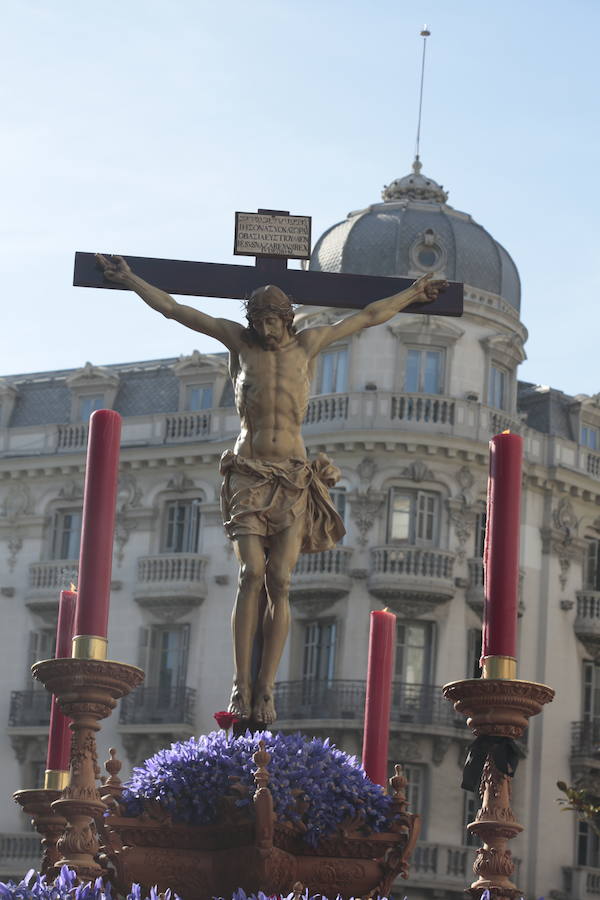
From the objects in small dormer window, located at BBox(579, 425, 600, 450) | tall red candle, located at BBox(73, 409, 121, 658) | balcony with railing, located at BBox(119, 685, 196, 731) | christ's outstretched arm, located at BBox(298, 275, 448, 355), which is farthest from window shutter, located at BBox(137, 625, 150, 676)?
tall red candle, located at BBox(73, 409, 121, 658)

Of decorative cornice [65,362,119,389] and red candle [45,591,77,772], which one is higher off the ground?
decorative cornice [65,362,119,389]

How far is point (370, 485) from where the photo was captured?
5212 cm

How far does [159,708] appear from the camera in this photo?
173ft

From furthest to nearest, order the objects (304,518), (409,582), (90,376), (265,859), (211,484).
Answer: (90,376), (211,484), (409,582), (304,518), (265,859)

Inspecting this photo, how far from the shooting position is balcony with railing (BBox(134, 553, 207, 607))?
53.3 metres

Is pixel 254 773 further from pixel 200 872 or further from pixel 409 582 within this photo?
pixel 409 582

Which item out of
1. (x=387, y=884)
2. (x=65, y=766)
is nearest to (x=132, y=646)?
(x=65, y=766)

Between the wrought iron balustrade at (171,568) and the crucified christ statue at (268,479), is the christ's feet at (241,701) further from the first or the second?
the wrought iron balustrade at (171,568)

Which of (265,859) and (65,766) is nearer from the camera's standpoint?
(265,859)

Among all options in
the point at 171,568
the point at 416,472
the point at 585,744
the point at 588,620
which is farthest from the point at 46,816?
the point at 588,620

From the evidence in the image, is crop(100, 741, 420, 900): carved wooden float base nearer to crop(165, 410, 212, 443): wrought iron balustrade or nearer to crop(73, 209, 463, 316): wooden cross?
crop(73, 209, 463, 316): wooden cross

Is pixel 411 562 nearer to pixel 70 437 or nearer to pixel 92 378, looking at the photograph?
pixel 70 437

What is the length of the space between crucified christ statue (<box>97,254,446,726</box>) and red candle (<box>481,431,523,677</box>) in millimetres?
913

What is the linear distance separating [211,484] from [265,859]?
45.7 meters
